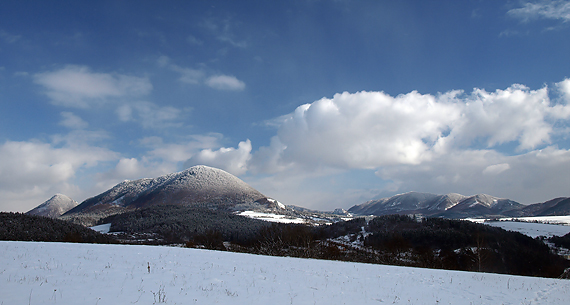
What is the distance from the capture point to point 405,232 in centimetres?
12319

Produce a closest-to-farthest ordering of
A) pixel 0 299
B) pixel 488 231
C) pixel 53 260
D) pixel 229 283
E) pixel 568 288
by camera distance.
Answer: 1. pixel 0 299
2. pixel 229 283
3. pixel 53 260
4. pixel 568 288
5. pixel 488 231

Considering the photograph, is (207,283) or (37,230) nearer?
(207,283)

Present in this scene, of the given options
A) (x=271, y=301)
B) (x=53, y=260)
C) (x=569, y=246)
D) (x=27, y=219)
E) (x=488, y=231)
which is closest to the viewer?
(x=271, y=301)

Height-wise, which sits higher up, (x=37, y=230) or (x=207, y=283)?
(x=37, y=230)

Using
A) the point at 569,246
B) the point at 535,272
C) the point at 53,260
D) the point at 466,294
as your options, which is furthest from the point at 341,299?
the point at 569,246

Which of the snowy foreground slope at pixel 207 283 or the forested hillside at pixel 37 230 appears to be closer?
the snowy foreground slope at pixel 207 283

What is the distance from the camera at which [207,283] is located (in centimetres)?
1652

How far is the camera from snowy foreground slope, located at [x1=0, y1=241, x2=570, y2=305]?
41.6 feet

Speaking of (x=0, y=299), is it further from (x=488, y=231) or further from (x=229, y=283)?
(x=488, y=231)

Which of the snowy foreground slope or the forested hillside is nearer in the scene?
the snowy foreground slope

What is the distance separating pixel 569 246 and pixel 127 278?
165 metres

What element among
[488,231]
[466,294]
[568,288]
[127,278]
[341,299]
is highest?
[127,278]

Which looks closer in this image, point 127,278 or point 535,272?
point 127,278

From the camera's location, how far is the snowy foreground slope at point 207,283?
12.7 metres
